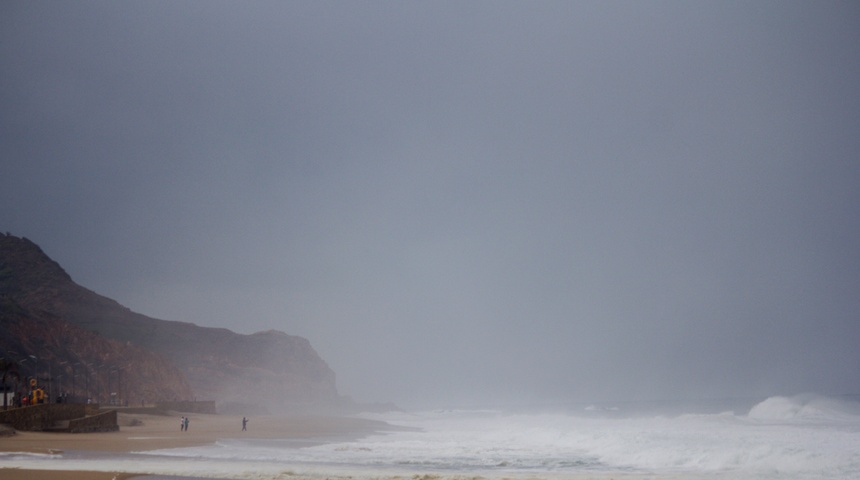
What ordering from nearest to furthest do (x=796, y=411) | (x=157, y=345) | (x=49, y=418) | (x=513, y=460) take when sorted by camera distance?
(x=513, y=460)
(x=49, y=418)
(x=796, y=411)
(x=157, y=345)

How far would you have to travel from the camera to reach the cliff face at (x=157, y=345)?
262 feet

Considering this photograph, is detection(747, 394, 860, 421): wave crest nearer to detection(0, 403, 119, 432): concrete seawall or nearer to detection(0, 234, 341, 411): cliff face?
detection(0, 403, 119, 432): concrete seawall

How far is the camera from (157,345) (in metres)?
120

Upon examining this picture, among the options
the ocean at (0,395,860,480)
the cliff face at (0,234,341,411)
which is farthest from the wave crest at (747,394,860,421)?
the cliff face at (0,234,341,411)

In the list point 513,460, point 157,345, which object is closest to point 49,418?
point 513,460

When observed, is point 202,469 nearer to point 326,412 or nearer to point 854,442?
point 854,442

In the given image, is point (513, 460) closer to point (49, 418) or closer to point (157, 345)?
point (49, 418)

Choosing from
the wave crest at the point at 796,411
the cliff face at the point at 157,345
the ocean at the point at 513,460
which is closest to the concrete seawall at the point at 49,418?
the ocean at the point at 513,460

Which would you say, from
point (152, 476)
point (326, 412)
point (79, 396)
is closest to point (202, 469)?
point (152, 476)

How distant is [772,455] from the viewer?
20.2 meters

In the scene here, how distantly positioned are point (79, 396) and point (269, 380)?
61676mm

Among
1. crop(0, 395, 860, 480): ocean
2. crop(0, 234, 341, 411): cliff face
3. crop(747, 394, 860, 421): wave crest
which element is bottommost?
crop(0, 395, 860, 480): ocean

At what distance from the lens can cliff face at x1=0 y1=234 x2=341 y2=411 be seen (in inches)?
3142

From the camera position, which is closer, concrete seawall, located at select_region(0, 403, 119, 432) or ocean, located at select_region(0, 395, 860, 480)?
ocean, located at select_region(0, 395, 860, 480)
